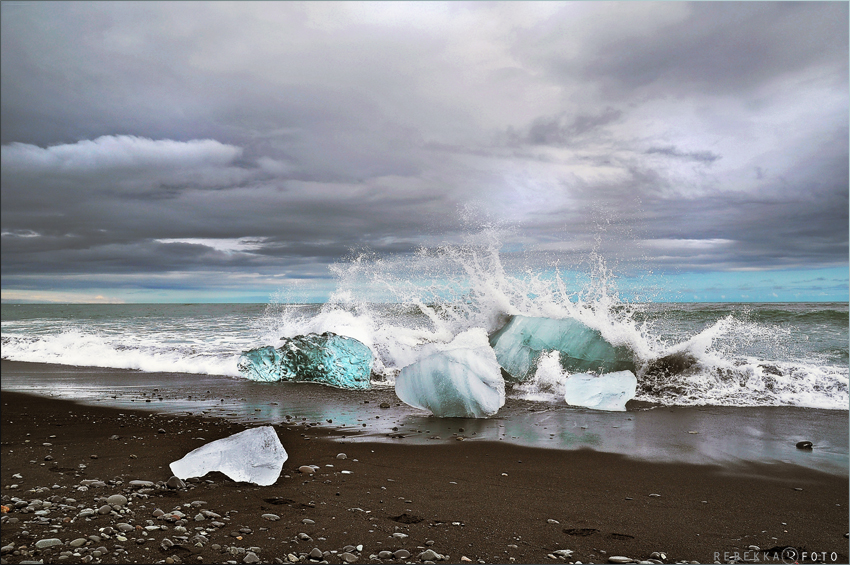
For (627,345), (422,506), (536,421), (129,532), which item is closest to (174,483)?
(129,532)

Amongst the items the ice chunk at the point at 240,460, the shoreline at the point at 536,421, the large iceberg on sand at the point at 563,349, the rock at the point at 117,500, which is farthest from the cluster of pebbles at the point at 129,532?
the large iceberg on sand at the point at 563,349

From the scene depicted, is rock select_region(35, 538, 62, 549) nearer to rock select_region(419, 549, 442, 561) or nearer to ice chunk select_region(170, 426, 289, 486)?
ice chunk select_region(170, 426, 289, 486)

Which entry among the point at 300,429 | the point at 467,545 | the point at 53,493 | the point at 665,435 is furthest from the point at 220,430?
the point at 665,435

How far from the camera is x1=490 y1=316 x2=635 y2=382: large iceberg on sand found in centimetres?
725

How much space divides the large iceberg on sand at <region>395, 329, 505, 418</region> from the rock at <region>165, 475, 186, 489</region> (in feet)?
9.41

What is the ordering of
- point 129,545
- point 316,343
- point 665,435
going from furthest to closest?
point 316,343 < point 665,435 < point 129,545

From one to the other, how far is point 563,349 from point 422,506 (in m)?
4.95

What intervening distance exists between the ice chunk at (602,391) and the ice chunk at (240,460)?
3838 mm

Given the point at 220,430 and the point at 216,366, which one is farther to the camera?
the point at 216,366

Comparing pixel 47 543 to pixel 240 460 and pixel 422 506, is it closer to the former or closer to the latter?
pixel 240 460

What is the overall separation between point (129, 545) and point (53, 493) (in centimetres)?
110

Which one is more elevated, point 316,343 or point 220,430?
point 316,343

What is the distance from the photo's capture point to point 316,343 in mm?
7914

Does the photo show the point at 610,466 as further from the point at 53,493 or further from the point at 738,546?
the point at 53,493
